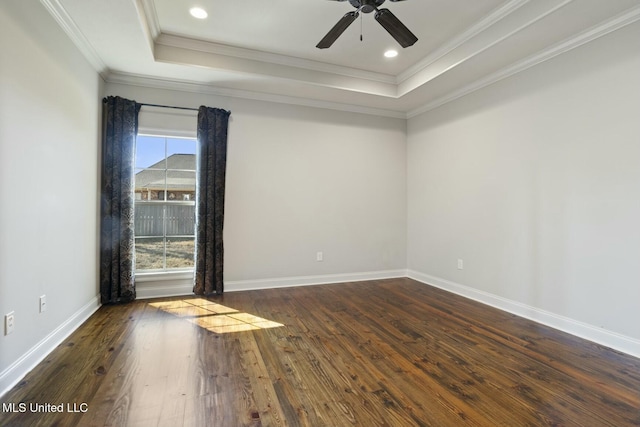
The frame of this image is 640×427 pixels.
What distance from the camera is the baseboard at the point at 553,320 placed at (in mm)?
2391

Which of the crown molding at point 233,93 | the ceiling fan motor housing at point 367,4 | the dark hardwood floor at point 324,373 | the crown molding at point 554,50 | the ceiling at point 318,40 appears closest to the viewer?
the dark hardwood floor at point 324,373

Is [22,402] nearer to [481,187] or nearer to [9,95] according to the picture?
[9,95]

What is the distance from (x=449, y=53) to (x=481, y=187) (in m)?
1.56

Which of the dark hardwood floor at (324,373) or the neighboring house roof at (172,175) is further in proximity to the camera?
the neighboring house roof at (172,175)

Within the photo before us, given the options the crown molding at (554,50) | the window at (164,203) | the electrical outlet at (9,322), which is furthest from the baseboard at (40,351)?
the crown molding at (554,50)

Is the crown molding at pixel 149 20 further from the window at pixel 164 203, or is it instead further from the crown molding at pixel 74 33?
the window at pixel 164 203

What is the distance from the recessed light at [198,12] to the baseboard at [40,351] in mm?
2901

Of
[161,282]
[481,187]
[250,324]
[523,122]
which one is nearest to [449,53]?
[523,122]

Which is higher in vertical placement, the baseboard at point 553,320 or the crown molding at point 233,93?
the crown molding at point 233,93

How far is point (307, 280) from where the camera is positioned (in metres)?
4.35

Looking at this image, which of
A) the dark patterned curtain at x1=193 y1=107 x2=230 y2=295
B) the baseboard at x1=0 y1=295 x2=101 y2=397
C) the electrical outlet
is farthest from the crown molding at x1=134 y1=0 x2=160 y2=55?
the baseboard at x1=0 y1=295 x2=101 y2=397

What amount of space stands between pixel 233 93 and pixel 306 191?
1.60 metres

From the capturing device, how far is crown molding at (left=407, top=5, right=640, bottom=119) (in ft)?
7.77

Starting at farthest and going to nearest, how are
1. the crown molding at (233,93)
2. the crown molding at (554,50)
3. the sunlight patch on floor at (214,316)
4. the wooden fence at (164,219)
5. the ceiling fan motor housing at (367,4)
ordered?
the wooden fence at (164,219), the crown molding at (233,93), the sunlight patch on floor at (214,316), the crown molding at (554,50), the ceiling fan motor housing at (367,4)
